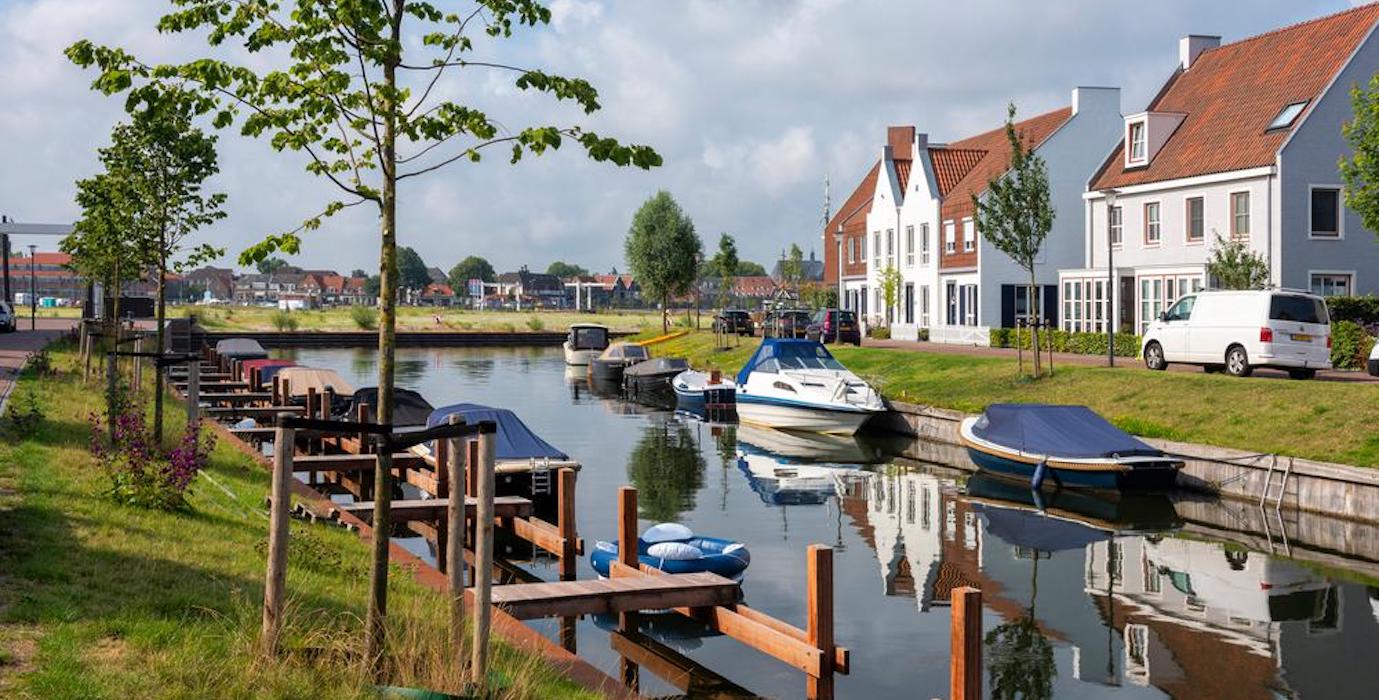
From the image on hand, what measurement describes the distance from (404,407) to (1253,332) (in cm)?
1984

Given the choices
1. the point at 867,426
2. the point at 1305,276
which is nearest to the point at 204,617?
the point at 867,426

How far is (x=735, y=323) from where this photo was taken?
74.1 m

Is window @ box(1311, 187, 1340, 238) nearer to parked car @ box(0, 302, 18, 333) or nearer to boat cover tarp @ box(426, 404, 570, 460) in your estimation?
boat cover tarp @ box(426, 404, 570, 460)

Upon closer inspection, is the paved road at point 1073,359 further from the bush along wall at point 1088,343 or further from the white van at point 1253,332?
the white van at point 1253,332

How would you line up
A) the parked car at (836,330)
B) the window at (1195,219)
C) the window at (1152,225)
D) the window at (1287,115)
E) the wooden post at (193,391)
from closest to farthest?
the wooden post at (193,391) → the window at (1287,115) → the window at (1195,219) → the window at (1152,225) → the parked car at (836,330)

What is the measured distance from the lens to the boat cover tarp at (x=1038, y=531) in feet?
71.4

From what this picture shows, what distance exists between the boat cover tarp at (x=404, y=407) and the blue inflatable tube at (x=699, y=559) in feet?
41.5

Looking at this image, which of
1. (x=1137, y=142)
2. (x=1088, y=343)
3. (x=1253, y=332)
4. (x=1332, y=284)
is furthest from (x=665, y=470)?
(x=1137, y=142)

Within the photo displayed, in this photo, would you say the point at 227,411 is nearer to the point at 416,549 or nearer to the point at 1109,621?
the point at 416,549

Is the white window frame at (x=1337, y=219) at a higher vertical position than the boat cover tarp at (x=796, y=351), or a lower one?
higher

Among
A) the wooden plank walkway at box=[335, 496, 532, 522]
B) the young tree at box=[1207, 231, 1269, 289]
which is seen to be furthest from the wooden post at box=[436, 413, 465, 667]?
the young tree at box=[1207, 231, 1269, 289]

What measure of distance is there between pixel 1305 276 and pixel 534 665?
35702mm

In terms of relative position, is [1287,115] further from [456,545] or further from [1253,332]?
[456,545]

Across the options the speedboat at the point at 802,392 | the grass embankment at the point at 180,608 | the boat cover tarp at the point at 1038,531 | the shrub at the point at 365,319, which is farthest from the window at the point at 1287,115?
the shrub at the point at 365,319
